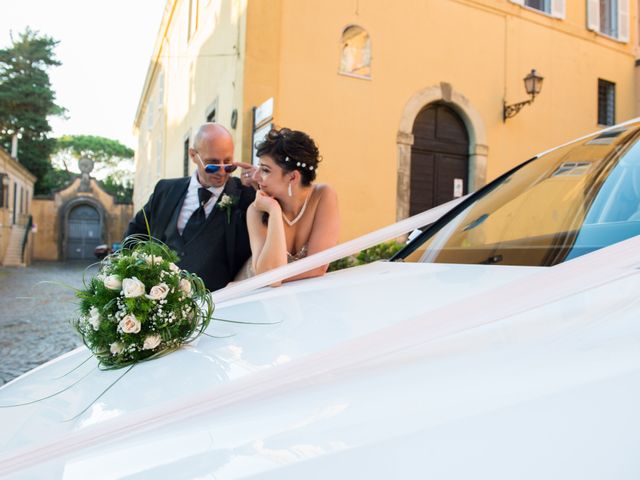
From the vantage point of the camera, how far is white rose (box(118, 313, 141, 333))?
1.28 meters

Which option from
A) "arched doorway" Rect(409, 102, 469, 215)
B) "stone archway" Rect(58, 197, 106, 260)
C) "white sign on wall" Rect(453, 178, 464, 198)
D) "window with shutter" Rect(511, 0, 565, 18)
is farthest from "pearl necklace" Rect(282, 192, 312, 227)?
"stone archway" Rect(58, 197, 106, 260)

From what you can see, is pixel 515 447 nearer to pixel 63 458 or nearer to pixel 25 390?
pixel 63 458

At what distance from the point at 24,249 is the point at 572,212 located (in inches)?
1185

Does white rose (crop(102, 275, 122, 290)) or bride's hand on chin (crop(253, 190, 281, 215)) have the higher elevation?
bride's hand on chin (crop(253, 190, 281, 215))

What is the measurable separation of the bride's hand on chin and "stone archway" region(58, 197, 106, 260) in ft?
117

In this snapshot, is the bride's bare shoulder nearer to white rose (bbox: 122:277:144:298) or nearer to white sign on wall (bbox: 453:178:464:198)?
white rose (bbox: 122:277:144:298)

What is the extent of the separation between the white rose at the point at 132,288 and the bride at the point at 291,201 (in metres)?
1.07

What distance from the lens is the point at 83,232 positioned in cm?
3553

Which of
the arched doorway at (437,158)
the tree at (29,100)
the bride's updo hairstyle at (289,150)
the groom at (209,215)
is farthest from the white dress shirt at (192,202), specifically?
the tree at (29,100)

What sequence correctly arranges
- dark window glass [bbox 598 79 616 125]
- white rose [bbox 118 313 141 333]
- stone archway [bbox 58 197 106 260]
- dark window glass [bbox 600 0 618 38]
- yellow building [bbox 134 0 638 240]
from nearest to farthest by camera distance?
white rose [bbox 118 313 141 333]
yellow building [bbox 134 0 638 240]
dark window glass [bbox 598 79 616 125]
dark window glass [bbox 600 0 618 38]
stone archway [bbox 58 197 106 260]

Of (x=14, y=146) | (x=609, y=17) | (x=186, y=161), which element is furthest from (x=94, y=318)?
(x=14, y=146)

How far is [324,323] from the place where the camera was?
1227mm

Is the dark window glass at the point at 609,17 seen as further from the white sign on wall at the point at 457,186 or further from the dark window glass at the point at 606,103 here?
the white sign on wall at the point at 457,186

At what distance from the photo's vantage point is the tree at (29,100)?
36.8 meters
